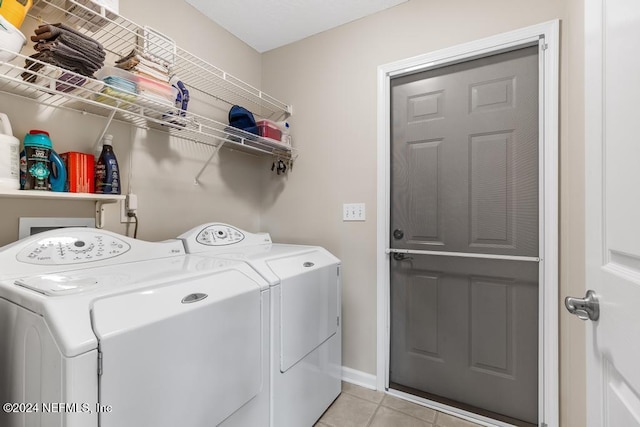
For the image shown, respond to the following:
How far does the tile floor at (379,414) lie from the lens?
169 centimetres

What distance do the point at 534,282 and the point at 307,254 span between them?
1.26 m

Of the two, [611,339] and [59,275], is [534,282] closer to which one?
[611,339]

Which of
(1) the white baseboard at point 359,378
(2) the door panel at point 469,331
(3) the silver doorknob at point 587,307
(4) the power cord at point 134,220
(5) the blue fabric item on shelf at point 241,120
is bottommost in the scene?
(1) the white baseboard at point 359,378

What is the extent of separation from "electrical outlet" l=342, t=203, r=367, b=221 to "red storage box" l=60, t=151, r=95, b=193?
1.46 m

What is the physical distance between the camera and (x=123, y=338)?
2.53 feet

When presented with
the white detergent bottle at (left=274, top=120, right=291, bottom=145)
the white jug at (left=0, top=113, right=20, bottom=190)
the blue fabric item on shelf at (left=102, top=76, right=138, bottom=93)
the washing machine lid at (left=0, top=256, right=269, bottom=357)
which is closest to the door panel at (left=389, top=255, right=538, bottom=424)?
the washing machine lid at (left=0, top=256, right=269, bottom=357)

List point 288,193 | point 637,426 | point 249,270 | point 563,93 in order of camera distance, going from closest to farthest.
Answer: point 637,426 < point 249,270 < point 563,93 < point 288,193

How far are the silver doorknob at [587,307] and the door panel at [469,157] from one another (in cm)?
101

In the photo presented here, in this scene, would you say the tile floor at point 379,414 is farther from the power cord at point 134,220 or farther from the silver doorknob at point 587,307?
the power cord at point 134,220

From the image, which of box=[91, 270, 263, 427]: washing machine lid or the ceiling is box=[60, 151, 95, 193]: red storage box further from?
the ceiling

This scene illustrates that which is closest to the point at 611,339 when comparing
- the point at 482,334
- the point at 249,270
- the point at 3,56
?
the point at 249,270

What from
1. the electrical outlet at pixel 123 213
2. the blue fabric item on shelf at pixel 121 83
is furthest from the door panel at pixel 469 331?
the blue fabric item on shelf at pixel 121 83

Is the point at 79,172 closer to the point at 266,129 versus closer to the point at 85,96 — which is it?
the point at 85,96

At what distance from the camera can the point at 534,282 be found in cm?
160
